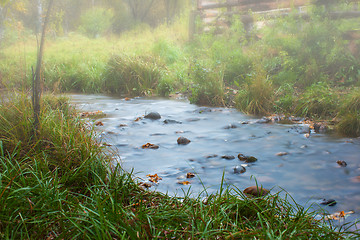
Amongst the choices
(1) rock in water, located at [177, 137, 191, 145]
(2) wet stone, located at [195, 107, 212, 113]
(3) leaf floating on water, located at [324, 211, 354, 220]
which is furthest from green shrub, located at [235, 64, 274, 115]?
(3) leaf floating on water, located at [324, 211, 354, 220]

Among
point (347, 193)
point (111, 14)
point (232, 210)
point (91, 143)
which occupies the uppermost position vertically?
point (111, 14)

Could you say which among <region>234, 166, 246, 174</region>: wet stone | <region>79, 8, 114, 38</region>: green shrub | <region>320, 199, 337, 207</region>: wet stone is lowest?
<region>320, 199, 337, 207</region>: wet stone

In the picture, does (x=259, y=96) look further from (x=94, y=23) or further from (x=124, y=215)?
(x=94, y=23)

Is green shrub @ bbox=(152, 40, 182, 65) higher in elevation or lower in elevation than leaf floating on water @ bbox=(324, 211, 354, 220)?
higher

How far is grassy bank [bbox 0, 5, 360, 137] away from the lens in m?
6.93

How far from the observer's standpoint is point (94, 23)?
87.1ft

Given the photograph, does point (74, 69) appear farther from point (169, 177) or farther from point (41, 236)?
point (41, 236)

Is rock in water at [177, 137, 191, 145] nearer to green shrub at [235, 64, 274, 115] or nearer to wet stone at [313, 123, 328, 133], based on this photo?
wet stone at [313, 123, 328, 133]

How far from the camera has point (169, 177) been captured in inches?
151

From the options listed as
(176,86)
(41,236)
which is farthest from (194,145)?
(176,86)

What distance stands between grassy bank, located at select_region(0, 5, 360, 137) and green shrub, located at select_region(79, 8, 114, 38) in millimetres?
14078

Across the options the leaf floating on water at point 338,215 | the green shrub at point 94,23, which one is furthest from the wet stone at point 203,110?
the green shrub at point 94,23

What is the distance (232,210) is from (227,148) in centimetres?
245

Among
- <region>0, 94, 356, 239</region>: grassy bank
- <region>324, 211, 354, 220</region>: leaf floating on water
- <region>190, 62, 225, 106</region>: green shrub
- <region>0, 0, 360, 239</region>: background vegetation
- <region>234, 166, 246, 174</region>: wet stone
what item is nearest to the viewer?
<region>0, 94, 356, 239</region>: grassy bank
